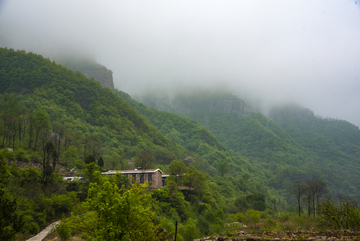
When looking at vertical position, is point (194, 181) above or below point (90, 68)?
below

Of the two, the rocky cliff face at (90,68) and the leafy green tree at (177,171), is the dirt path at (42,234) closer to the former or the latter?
the leafy green tree at (177,171)

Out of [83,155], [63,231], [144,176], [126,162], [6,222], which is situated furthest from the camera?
[126,162]

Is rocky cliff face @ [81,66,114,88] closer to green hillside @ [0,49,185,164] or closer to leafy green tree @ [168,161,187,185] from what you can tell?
green hillside @ [0,49,185,164]

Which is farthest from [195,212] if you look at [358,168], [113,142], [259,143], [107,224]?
[358,168]

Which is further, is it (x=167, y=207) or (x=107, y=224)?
(x=167, y=207)

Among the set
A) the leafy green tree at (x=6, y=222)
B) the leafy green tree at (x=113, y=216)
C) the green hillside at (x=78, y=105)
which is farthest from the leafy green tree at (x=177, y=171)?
the leafy green tree at (x=113, y=216)

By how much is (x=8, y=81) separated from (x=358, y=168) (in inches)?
6740

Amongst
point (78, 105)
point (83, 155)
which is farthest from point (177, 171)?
point (78, 105)

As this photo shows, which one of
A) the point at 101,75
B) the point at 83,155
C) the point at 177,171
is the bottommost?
the point at 177,171

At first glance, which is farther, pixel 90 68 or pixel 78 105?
pixel 90 68

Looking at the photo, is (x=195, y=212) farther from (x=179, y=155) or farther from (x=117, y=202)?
(x=179, y=155)

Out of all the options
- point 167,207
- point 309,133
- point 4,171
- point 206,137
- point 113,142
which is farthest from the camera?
point 309,133

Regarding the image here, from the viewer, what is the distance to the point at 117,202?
14641 millimetres

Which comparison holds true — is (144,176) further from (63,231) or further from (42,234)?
(63,231)
